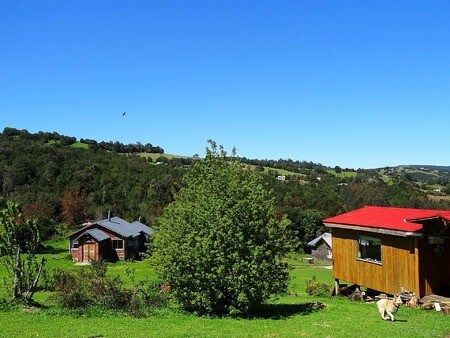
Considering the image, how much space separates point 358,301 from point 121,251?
3618 centimetres

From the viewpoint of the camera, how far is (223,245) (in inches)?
671

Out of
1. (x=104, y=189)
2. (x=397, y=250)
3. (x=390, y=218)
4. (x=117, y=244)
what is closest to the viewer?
(x=397, y=250)

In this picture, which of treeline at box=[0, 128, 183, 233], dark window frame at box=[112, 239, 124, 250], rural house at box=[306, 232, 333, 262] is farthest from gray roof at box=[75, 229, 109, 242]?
rural house at box=[306, 232, 333, 262]

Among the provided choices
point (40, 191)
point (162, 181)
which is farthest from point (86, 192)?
point (162, 181)

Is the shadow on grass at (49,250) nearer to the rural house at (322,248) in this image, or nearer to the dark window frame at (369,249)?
the rural house at (322,248)

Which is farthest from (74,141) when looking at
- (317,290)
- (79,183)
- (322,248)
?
(317,290)

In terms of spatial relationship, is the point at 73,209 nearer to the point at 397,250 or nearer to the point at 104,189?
the point at 104,189

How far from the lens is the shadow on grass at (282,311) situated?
59.2 feet

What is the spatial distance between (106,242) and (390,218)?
38474 mm

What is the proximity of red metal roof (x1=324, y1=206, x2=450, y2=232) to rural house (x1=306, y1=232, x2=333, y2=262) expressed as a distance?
42540mm

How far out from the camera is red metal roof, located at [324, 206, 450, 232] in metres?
19.0

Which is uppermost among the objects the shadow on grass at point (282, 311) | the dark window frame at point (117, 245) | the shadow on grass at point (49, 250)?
the shadow on grass at point (282, 311)

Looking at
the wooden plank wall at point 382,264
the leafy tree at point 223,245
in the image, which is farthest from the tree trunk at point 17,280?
the wooden plank wall at point 382,264

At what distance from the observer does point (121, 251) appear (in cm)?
5306
